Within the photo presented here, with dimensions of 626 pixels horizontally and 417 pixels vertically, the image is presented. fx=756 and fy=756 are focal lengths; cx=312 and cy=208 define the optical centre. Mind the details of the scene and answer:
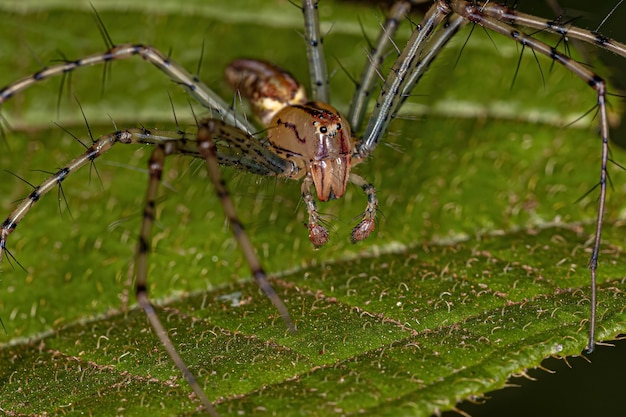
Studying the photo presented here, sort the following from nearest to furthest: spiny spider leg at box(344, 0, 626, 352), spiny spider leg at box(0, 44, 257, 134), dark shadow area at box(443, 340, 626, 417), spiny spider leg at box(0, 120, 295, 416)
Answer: spiny spider leg at box(0, 120, 295, 416) → spiny spider leg at box(344, 0, 626, 352) → spiny spider leg at box(0, 44, 257, 134) → dark shadow area at box(443, 340, 626, 417)

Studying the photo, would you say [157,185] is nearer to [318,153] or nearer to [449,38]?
[318,153]

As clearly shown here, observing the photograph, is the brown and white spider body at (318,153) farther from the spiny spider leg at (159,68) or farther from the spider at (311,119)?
the spiny spider leg at (159,68)

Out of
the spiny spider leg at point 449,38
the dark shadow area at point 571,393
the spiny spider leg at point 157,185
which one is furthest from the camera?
the dark shadow area at point 571,393

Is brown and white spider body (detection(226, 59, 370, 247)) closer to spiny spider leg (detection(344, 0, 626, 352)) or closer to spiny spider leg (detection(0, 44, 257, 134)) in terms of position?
spiny spider leg (detection(344, 0, 626, 352))

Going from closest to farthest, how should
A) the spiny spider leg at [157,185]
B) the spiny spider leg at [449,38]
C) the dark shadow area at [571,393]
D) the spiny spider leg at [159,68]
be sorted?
the spiny spider leg at [157,185]
the spiny spider leg at [449,38]
the spiny spider leg at [159,68]
the dark shadow area at [571,393]

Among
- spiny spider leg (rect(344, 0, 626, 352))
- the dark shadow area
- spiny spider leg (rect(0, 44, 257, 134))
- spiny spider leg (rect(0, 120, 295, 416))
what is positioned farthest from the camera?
the dark shadow area

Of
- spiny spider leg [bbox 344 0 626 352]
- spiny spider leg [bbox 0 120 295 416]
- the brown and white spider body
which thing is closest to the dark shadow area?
spiny spider leg [bbox 344 0 626 352]

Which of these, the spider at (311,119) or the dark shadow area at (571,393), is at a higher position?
the spider at (311,119)

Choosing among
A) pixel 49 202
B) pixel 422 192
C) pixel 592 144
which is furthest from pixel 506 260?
pixel 49 202

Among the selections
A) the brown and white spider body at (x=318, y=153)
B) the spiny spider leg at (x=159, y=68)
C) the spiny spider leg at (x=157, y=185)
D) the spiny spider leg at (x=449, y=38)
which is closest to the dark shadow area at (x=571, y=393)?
the spiny spider leg at (x=449, y=38)
